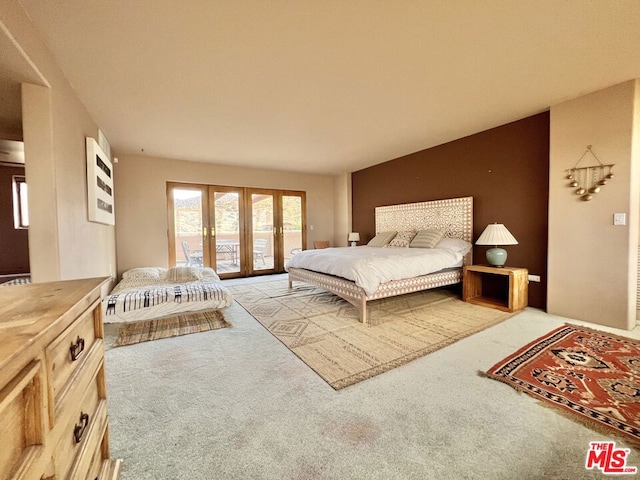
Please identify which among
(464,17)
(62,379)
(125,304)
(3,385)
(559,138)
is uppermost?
(464,17)

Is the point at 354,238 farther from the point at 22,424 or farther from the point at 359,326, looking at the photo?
the point at 22,424

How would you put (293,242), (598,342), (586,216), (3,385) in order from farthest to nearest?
(293,242) < (586,216) < (598,342) < (3,385)

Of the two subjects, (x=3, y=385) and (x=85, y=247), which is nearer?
(x=3, y=385)

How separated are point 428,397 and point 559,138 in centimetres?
336

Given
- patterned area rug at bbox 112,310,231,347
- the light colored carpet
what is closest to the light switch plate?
the light colored carpet

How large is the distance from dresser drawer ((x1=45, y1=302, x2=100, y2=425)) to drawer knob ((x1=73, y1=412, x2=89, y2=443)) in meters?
0.17

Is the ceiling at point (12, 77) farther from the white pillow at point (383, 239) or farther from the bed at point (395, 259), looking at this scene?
the white pillow at point (383, 239)

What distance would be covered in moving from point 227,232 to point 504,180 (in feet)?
17.0

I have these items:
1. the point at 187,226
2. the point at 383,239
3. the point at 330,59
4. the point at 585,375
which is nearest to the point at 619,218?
the point at 585,375

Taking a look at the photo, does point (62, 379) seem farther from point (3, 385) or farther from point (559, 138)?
point (559, 138)

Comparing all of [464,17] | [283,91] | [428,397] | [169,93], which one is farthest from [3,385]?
[169,93]

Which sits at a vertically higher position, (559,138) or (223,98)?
(223,98)

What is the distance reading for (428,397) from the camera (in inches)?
65.1

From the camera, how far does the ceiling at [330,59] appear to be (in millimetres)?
1706
